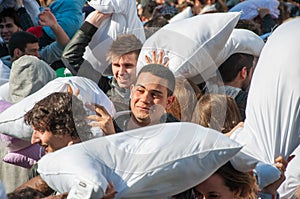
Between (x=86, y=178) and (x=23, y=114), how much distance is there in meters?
1.32

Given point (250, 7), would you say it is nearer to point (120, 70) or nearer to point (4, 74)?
point (4, 74)

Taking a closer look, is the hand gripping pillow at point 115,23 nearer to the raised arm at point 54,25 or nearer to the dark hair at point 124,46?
the dark hair at point 124,46

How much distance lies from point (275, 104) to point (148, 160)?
0.89m

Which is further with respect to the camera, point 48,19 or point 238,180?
point 48,19

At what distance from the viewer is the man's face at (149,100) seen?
156 inches

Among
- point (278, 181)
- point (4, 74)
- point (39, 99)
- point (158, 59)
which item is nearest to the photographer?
point (278, 181)

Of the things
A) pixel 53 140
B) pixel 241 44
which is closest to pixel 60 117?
pixel 53 140

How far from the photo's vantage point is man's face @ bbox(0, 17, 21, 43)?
22.5 feet

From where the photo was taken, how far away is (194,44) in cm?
467

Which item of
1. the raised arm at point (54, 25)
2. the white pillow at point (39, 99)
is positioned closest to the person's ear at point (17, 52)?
the raised arm at point (54, 25)

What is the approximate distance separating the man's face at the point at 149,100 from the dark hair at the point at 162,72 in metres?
0.04

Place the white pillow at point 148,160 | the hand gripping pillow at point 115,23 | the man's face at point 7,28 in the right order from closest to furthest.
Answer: the white pillow at point 148,160, the hand gripping pillow at point 115,23, the man's face at point 7,28

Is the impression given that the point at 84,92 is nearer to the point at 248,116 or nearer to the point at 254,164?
the point at 248,116

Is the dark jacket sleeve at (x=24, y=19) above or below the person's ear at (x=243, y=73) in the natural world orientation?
below
